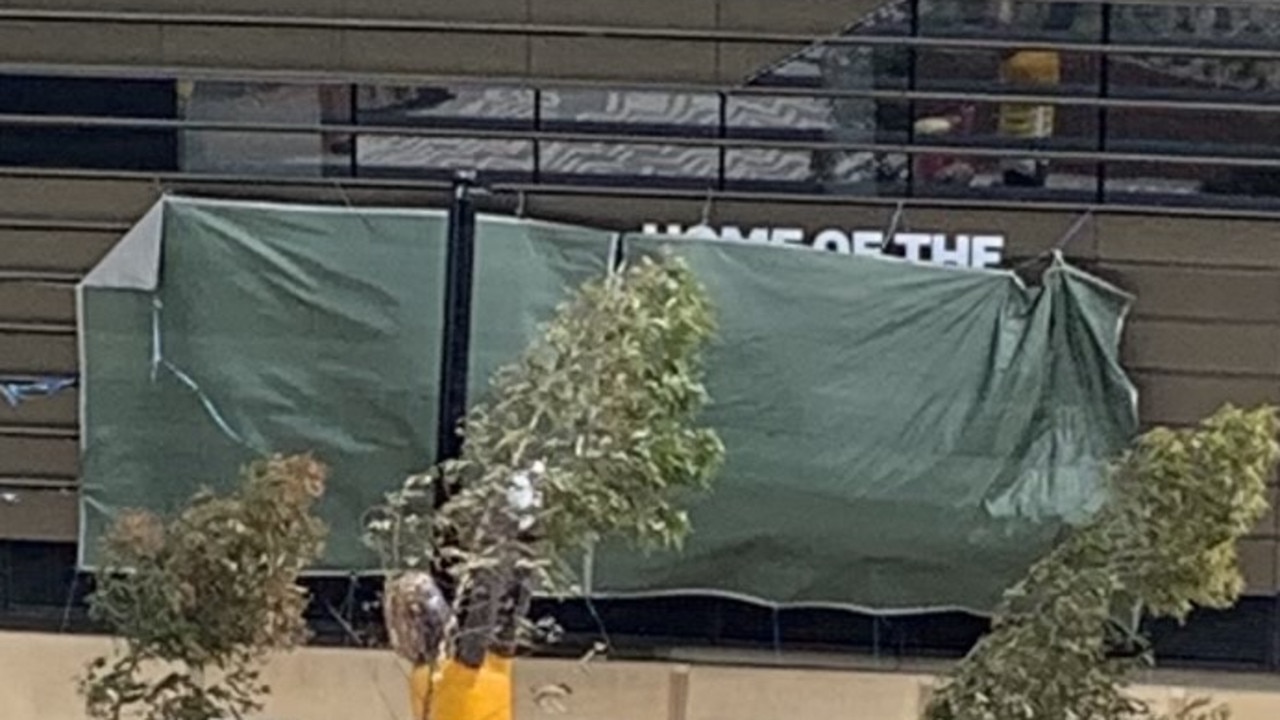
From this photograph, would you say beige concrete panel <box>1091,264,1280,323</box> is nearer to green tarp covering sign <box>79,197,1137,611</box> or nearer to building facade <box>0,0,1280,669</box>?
building facade <box>0,0,1280,669</box>

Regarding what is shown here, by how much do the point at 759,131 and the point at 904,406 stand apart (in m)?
1.55

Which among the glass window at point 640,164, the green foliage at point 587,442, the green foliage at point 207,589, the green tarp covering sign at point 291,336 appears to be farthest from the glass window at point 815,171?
A: the green foliage at point 207,589

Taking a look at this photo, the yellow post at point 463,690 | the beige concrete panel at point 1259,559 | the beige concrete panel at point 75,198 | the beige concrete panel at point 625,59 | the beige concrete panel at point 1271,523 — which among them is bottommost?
the yellow post at point 463,690

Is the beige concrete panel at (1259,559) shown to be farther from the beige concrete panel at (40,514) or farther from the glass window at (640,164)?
the beige concrete panel at (40,514)

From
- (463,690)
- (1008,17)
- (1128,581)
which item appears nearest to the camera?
(1128,581)

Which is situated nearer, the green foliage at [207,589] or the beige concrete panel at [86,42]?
the green foliage at [207,589]

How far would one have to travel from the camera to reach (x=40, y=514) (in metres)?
12.1

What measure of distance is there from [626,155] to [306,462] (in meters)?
2.93

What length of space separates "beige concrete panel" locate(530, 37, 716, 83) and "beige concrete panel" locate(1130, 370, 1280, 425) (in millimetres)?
2663

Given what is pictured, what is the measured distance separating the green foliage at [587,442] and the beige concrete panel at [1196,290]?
307cm

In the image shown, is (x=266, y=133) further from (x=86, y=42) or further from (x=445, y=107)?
(x=86, y=42)

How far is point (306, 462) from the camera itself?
9.62 metres

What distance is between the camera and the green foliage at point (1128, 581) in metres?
8.91

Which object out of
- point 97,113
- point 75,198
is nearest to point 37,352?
point 75,198
